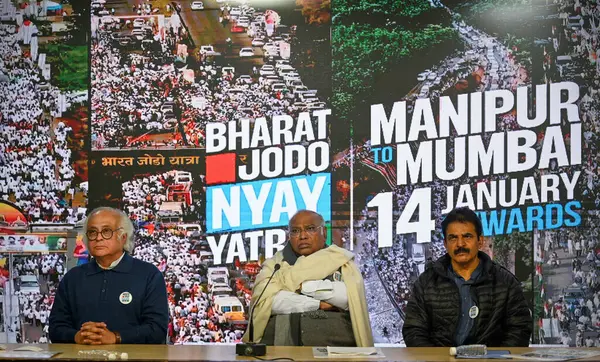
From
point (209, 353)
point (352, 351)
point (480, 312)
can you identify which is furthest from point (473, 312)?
point (209, 353)

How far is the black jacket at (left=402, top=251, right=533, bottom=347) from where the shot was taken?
423 cm

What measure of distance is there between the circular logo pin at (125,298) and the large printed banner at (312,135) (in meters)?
1.62

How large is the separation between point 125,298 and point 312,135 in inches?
78.3

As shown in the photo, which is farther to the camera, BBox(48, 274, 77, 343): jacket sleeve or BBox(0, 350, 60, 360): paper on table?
BBox(48, 274, 77, 343): jacket sleeve

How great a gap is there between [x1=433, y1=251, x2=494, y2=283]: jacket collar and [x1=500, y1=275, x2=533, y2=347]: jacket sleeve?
13cm

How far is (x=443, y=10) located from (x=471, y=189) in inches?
44.5

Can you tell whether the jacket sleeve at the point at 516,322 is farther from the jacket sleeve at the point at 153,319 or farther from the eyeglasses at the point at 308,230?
the jacket sleeve at the point at 153,319

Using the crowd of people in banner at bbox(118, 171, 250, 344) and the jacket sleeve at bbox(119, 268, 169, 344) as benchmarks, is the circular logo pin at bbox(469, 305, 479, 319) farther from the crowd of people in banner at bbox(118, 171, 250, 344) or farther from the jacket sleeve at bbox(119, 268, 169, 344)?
the crowd of people in banner at bbox(118, 171, 250, 344)

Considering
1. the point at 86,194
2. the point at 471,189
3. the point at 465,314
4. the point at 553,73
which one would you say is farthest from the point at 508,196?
the point at 86,194

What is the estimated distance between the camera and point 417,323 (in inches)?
169

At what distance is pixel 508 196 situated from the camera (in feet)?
18.9

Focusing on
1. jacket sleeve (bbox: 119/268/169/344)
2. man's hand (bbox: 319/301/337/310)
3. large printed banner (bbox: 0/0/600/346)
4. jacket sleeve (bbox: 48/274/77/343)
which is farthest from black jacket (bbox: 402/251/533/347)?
jacket sleeve (bbox: 48/274/77/343)

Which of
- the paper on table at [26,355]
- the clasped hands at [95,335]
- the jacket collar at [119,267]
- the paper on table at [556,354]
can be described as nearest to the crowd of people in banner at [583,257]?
the paper on table at [556,354]

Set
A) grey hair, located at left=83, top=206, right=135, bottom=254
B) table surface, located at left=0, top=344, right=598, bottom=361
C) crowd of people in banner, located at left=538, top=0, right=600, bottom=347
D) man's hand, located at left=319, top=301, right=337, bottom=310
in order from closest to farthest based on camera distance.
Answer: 1. table surface, located at left=0, top=344, right=598, bottom=361
2. grey hair, located at left=83, top=206, right=135, bottom=254
3. man's hand, located at left=319, top=301, right=337, bottom=310
4. crowd of people in banner, located at left=538, top=0, right=600, bottom=347
